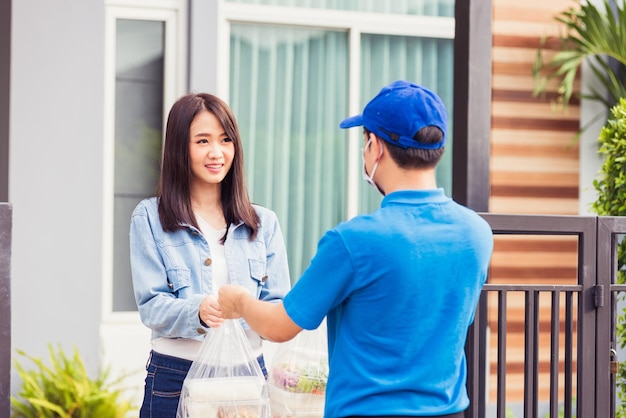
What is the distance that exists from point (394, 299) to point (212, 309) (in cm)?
69

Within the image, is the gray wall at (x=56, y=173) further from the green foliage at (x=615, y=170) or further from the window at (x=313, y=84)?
the green foliage at (x=615, y=170)

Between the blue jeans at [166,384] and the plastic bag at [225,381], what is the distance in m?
0.11

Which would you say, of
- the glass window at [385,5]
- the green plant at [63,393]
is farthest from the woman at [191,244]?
the glass window at [385,5]

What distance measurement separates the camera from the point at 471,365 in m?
3.25

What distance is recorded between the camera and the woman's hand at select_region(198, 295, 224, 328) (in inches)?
99.7

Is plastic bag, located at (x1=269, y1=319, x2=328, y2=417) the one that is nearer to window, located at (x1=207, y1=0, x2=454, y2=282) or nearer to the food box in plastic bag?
the food box in plastic bag

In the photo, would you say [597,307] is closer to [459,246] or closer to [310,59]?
[459,246]

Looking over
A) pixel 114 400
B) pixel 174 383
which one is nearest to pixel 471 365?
pixel 174 383

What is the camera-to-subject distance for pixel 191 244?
273 cm

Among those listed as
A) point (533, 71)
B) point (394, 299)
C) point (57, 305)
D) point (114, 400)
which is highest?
point (533, 71)

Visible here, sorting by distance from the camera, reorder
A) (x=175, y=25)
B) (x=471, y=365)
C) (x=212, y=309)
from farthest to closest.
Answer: (x=175, y=25)
(x=471, y=365)
(x=212, y=309)

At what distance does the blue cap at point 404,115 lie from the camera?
2.10 meters

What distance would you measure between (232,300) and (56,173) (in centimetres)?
337

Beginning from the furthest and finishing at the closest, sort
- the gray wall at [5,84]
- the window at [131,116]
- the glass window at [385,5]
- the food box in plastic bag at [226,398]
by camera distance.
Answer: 1. the glass window at [385,5]
2. the window at [131,116]
3. the gray wall at [5,84]
4. the food box in plastic bag at [226,398]
